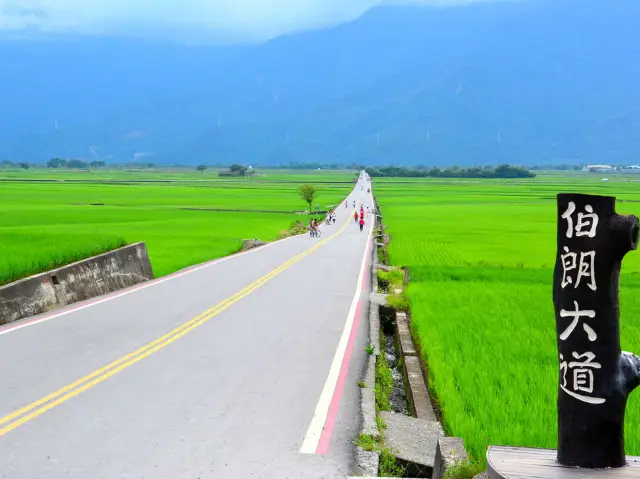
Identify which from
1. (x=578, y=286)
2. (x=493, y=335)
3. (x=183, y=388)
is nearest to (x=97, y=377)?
(x=183, y=388)

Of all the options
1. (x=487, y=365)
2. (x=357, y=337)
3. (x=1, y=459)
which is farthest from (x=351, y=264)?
(x=1, y=459)

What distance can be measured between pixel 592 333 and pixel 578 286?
336 mm

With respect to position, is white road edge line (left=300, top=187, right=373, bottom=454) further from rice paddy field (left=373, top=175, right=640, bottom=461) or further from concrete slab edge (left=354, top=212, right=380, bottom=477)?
rice paddy field (left=373, top=175, right=640, bottom=461)

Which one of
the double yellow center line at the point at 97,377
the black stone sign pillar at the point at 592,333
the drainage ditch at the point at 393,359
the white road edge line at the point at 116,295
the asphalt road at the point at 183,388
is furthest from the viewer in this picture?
the white road edge line at the point at 116,295

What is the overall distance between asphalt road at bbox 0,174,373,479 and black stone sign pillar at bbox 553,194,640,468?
2414mm

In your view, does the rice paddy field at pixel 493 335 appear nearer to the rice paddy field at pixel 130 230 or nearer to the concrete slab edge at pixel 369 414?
the concrete slab edge at pixel 369 414

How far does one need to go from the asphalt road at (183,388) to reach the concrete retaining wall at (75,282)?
0.54 metres

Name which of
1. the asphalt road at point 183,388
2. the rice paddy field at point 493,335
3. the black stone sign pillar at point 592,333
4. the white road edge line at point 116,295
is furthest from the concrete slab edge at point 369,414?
the white road edge line at point 116,295

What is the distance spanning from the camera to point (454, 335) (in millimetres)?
12305

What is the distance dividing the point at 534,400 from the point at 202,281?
513 inches

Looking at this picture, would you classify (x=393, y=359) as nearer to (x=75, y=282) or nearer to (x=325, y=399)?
(x=325, y=399)

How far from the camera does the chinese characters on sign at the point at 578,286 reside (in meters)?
4.68

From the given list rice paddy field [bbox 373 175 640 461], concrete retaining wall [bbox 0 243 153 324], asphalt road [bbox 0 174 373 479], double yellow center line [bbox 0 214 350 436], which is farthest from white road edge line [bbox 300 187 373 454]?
concrete retaining wall [bbox 0 243 153 324]

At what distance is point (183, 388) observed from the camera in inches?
348
